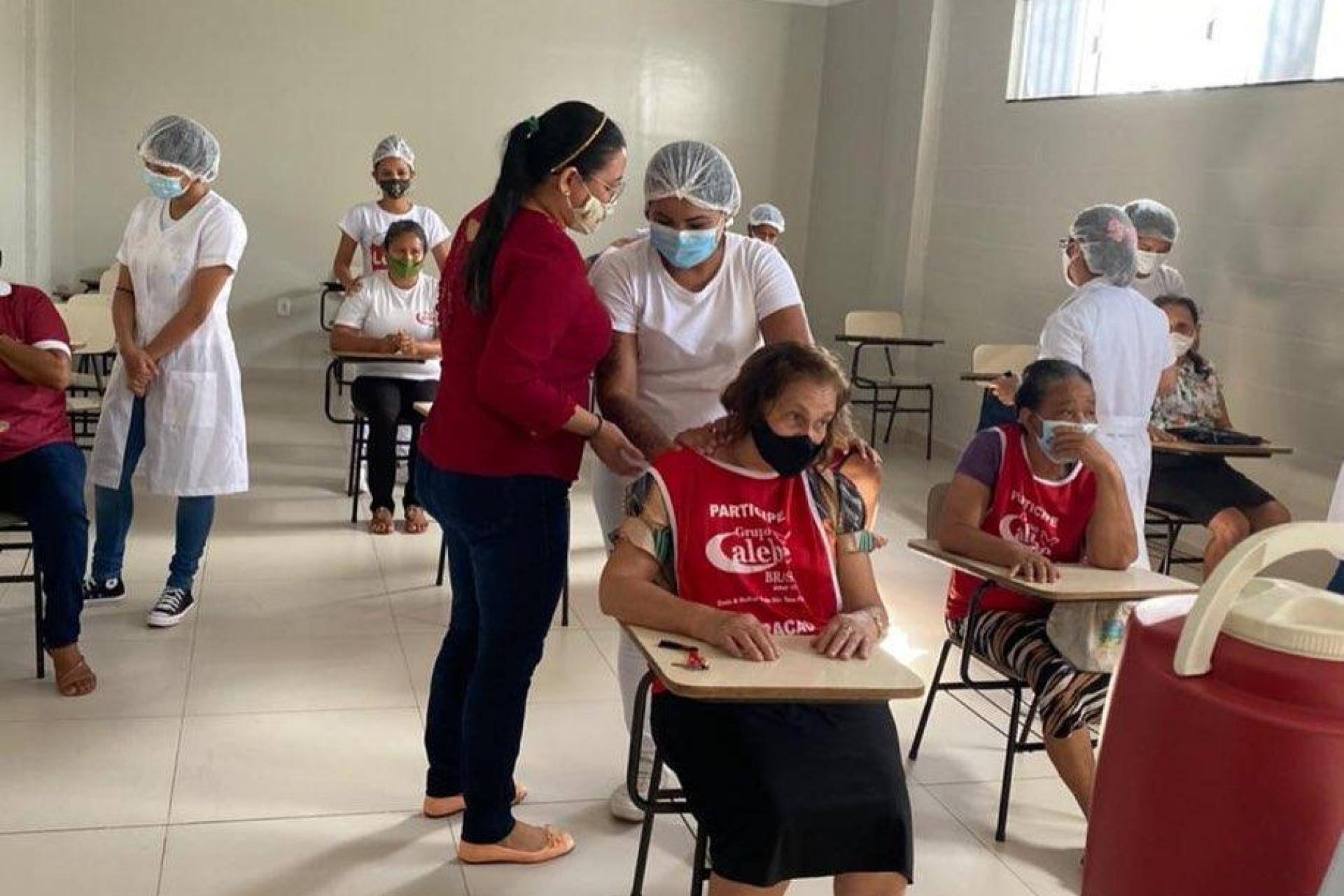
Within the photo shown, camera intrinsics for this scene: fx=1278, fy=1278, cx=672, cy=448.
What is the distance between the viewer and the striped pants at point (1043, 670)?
2.53 metres

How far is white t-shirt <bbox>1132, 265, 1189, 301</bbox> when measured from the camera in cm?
461

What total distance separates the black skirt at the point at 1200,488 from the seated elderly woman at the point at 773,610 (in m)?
2.58

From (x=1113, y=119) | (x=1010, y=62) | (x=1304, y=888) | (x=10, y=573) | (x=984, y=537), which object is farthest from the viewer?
(x=1010, y=62)

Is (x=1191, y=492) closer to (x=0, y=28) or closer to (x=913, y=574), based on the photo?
(x=913, y=574)

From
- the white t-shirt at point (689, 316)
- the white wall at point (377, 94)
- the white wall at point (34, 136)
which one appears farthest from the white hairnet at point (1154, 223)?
the white wall at point (34, 136)

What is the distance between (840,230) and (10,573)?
6.23 m

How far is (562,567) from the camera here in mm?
2311

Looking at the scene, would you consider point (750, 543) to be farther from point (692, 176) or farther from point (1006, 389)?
point (1006, 389)

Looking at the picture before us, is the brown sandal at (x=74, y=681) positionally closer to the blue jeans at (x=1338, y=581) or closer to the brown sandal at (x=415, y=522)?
the brown sandal at (x=415, y=522)

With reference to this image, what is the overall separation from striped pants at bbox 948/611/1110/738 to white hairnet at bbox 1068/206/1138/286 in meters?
1.18

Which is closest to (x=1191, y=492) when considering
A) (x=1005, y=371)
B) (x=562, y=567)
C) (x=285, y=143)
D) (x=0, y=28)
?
(x=1005, y=371)

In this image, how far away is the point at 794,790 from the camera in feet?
5.92

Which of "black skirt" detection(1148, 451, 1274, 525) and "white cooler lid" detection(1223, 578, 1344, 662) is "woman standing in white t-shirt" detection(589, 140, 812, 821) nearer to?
"white cooler lid" detection(1223, 578, 1344, 662)

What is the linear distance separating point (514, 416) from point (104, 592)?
92.2 inches
